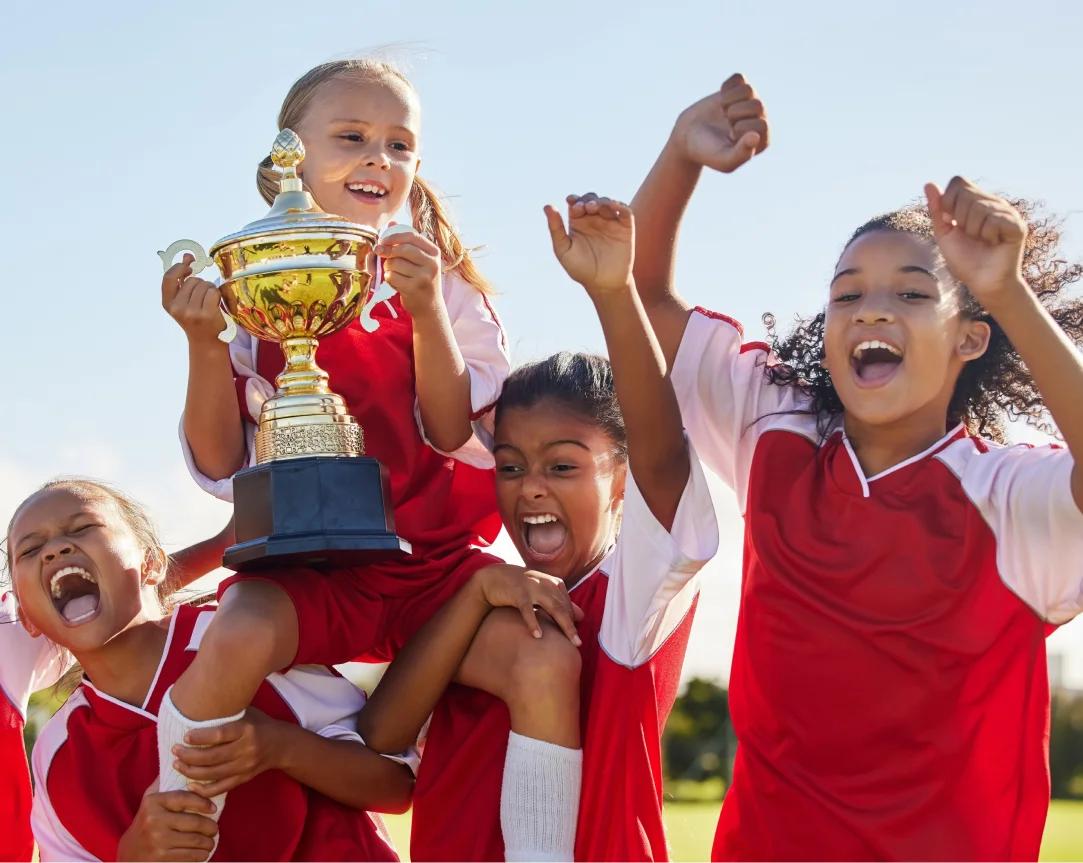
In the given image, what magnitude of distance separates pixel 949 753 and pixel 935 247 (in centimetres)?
98

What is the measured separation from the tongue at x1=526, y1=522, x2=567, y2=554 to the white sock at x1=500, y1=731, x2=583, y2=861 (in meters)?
0.52

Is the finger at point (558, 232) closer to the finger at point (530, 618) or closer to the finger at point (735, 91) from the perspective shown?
the finger at point (735, 91)

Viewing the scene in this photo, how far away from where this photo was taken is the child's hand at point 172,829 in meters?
3.02

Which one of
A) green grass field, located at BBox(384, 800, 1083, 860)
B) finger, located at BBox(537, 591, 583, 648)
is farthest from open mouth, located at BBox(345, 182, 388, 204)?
green grass field, located at BBox(384, 800, 1083, 860)

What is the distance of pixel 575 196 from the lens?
115 inches

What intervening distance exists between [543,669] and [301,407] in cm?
70

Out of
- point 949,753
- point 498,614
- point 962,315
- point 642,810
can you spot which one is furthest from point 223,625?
point 962,315

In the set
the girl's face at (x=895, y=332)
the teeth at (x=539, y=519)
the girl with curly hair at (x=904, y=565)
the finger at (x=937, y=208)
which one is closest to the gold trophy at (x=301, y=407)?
the teeth at (x=539, y=519)

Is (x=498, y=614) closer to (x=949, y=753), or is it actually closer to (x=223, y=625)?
(x=223, y=625)

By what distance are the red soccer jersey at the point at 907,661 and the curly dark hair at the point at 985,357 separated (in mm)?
299

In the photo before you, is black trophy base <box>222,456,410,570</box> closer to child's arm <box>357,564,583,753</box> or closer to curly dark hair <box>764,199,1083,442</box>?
child's arm <box>357,564,583,753</box>

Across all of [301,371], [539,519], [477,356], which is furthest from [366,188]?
[539,519]

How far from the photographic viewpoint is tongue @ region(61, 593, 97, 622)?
11.2 feet

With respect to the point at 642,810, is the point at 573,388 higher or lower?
higher
